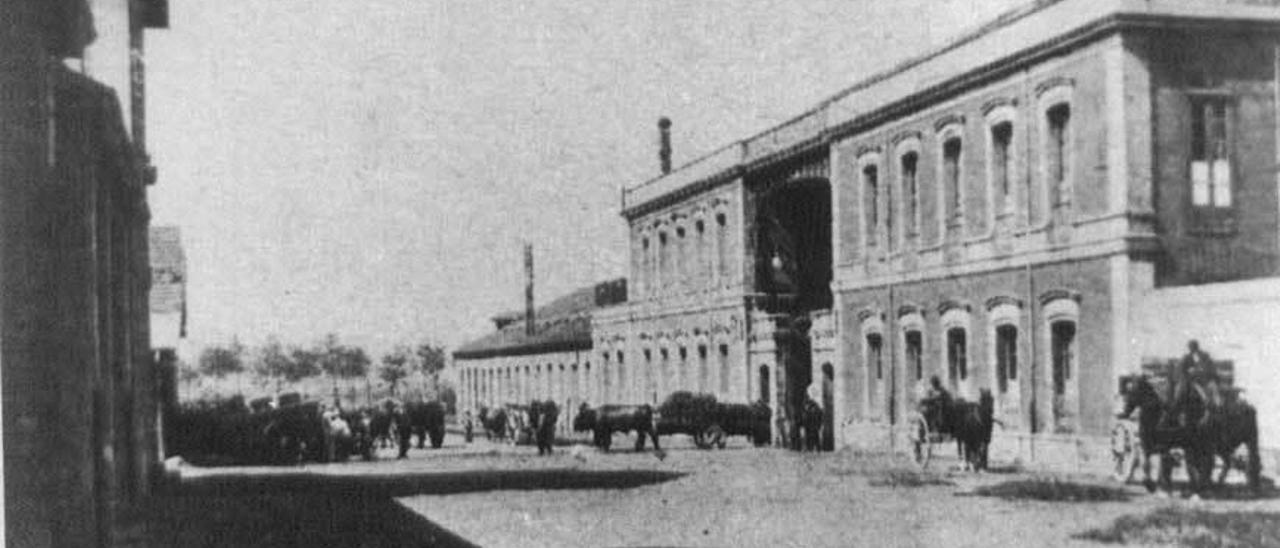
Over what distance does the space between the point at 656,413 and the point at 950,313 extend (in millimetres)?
9222

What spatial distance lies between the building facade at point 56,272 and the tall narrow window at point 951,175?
1387cm

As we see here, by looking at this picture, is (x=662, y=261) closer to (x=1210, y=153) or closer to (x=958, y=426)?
(x=958, y=426)

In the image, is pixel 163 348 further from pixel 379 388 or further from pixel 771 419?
pixel 379 388

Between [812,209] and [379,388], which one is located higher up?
[812,209]

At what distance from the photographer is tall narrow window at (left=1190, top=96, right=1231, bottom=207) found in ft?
61.4

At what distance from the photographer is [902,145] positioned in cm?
2547

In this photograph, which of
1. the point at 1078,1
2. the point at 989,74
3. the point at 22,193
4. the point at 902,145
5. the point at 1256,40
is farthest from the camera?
the point at 902,145

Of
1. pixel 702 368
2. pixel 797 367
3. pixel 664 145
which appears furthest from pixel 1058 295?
pixel 664 145

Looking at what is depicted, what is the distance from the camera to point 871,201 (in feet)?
89.4

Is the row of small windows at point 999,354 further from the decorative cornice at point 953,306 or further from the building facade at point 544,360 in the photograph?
the building facade at point 544,360

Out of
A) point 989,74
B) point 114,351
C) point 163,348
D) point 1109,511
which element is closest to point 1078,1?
point 989,74

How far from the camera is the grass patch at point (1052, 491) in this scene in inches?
623

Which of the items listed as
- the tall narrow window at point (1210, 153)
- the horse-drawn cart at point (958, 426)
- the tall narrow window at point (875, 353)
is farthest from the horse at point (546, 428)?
the tall narrow window at point (1210, 153)

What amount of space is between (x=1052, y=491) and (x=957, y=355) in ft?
24.0
